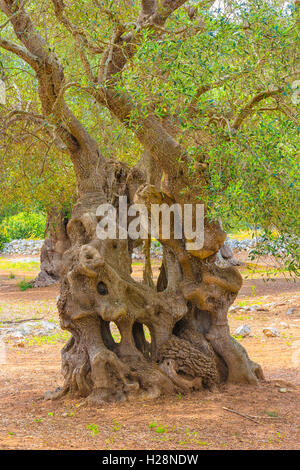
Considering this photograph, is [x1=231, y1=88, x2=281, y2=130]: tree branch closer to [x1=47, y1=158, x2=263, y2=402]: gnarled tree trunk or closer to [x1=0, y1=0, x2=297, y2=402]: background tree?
[x1=0, y1=0, x2=297, y2=402]: background tree

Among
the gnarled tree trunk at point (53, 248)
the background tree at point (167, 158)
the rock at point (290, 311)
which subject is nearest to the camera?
the background tree at point (167, 158)

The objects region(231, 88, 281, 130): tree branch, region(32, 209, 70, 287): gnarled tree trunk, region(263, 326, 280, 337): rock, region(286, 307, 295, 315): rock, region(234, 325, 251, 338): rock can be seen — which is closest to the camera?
region(231, 88, 281, 130): tree branch

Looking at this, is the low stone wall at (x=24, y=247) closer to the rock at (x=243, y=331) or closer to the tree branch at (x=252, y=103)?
the rock at (x=243, y=331)

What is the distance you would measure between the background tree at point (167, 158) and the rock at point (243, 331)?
4.34 m

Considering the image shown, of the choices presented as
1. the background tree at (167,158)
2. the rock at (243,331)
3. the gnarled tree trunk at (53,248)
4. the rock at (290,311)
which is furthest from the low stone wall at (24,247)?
the background tree at (167,158)

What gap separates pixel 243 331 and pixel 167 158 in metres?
6.63

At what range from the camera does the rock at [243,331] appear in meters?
12.4

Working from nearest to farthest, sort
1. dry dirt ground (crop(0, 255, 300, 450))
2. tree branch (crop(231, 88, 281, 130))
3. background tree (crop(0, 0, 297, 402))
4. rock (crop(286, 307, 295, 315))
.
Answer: dry dirt ground (crop(0, 255, 300, 450)), background tree (crop(0, 0, 297, 402)), tree branch (crop(231, 88, 281, 130)), rock (crop(286, 307, 295, 315))

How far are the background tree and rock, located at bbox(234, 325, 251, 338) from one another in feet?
14.3

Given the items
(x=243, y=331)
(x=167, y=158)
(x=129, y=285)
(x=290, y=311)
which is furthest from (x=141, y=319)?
(x=290, y=311)

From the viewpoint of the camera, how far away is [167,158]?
720cm

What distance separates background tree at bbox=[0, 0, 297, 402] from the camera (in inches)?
226

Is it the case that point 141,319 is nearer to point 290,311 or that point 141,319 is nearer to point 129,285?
point 129,285

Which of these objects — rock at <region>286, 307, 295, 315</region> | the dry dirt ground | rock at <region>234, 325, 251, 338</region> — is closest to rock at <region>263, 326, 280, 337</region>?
rock at <region>234, 325, 251, 338</region>
